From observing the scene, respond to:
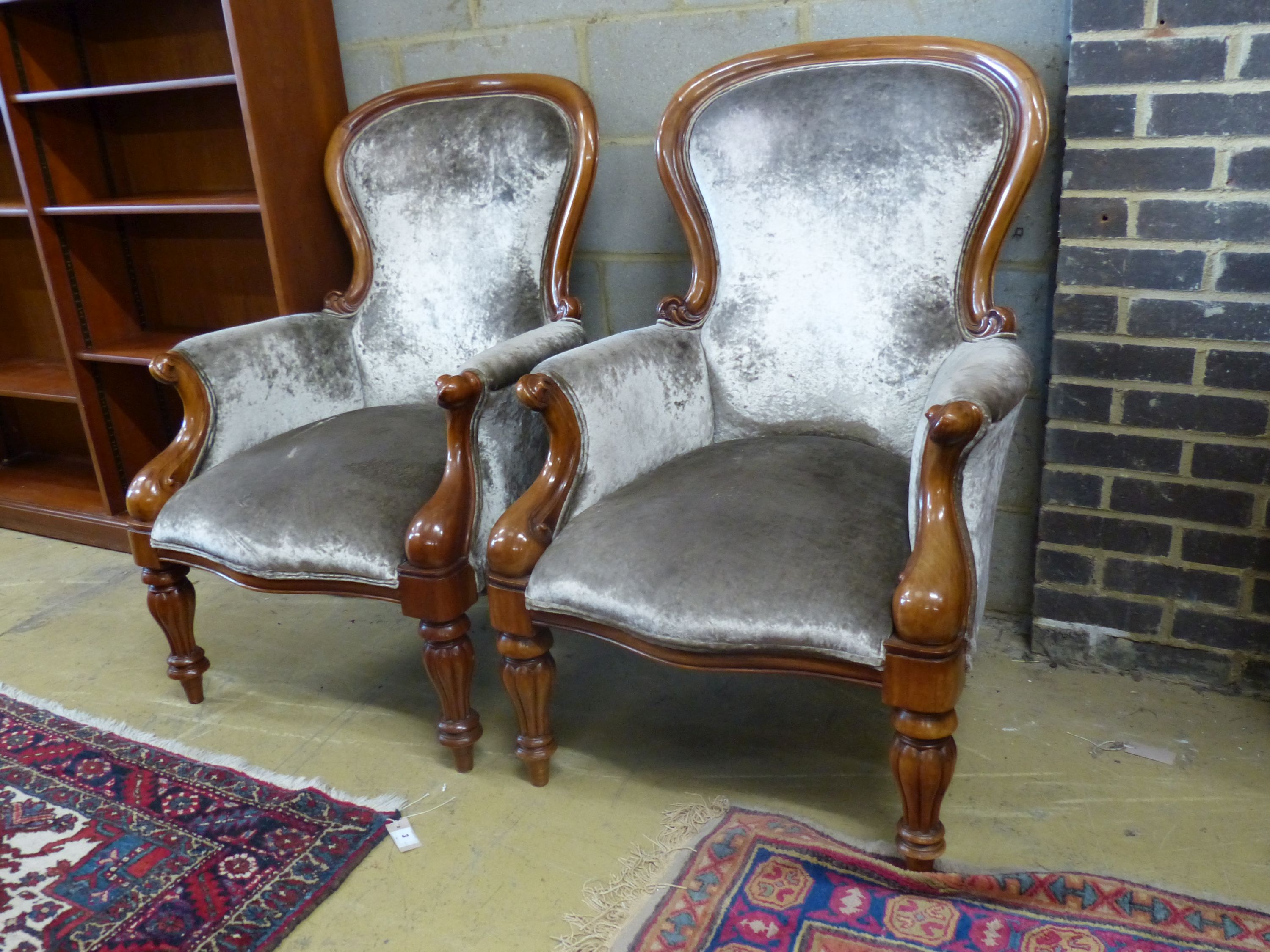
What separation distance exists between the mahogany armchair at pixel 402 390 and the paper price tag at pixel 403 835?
15cm

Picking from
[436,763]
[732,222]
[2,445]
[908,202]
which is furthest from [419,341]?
[2,445]

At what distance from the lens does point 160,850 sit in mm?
1496

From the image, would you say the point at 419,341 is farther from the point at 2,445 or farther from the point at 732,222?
the point at 2,445

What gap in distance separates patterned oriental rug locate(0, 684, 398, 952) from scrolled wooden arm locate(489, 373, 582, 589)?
0.43 meters

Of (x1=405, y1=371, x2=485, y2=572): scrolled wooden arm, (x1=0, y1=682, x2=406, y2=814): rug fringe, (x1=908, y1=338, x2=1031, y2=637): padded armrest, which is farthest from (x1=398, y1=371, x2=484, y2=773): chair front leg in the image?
(x1=908, y1=338, x2=1031, y2=637): padded armrest

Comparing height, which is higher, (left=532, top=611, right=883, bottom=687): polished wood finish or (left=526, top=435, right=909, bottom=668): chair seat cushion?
(left=526, top=435, right=909, bottom=668): chair seat cushion

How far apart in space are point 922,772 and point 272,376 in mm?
1331

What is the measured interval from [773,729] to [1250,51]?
1.21 metres

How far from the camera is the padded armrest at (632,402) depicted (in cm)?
149

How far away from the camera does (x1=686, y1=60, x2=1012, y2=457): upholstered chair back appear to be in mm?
1565

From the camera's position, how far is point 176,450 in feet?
5.86

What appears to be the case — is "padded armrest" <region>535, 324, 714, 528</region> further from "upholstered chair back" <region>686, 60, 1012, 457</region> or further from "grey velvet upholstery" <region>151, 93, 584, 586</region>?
"grey velvet upholstery" <region>151, 93, 584, 586</region>

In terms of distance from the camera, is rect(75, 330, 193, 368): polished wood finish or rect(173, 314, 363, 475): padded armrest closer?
rect(173, 314, 363, 475): padded armrest

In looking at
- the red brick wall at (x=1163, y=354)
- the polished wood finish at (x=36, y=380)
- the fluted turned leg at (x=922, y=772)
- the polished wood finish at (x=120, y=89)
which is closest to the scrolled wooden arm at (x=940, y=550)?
the fluted turned leg at (x=922, y=772)
